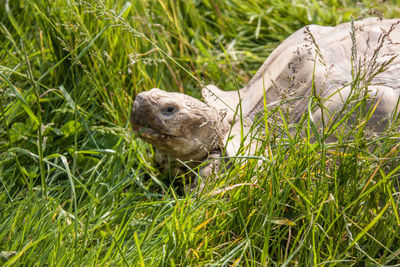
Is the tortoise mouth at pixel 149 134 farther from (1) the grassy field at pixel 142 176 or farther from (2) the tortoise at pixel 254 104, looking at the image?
(1) the grassy field at pixel 142 176

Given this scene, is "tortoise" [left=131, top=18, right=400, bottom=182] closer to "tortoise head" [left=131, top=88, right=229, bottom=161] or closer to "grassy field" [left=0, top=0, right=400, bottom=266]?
→ "tortoise head" [left=131, top=88, right=229, bottom=161]

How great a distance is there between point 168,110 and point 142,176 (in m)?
0.31

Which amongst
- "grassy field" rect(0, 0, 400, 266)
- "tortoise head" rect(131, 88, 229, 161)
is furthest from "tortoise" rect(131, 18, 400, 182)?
"grassy field" rect(0, 0, 400, 266)

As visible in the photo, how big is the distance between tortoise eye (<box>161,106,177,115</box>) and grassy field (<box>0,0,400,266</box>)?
0.17 m

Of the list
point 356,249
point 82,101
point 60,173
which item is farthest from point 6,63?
point 356,249

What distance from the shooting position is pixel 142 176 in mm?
2020

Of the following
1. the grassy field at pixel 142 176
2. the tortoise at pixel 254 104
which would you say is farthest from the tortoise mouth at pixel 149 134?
the grassy field at pixel 142 176

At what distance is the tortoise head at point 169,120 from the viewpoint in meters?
1.86

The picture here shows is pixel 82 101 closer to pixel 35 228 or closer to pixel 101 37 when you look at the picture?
pixel 101 37

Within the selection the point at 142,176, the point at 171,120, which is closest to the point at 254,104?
the point at 171,120

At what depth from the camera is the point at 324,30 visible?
2.29 m

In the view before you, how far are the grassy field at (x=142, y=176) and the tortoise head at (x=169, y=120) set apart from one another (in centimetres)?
13

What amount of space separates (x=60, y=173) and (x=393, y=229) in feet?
4.01

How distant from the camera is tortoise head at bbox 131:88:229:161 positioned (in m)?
1.86
